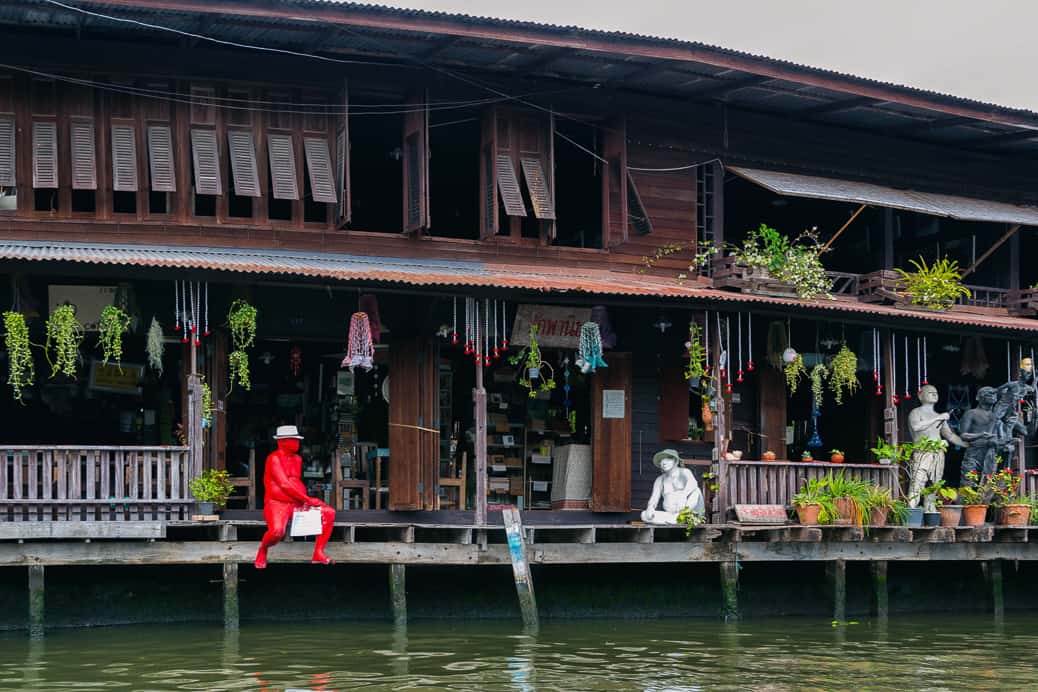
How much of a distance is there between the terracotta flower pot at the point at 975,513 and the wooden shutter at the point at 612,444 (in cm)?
454

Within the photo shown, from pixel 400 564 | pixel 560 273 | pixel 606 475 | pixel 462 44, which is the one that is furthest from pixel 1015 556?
pixel 462 44

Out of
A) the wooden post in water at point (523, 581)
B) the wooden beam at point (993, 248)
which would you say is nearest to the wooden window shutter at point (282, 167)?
the wooden post in water at point (523, 581)

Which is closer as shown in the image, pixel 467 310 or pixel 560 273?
pixel 467 310

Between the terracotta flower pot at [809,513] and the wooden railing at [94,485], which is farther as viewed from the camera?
the terracotta flower pot at [809,513]

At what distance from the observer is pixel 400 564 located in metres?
18.3

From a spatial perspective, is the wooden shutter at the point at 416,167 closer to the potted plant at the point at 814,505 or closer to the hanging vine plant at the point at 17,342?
the hanging vine plant at the point at 17,342

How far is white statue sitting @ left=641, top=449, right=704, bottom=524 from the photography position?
775 inches

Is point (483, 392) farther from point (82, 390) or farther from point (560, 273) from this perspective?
point (82, 390)

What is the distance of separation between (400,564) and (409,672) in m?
3.22

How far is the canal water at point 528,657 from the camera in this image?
578 inches

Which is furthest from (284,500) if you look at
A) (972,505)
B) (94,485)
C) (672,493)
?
(972,505)

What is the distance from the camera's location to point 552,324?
829 inches

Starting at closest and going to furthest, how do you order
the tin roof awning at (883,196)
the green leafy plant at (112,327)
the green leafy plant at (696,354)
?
the green leafy plant at (112,327)
the green leafy plant at (696,354)
the tin roof awning at (883,196)

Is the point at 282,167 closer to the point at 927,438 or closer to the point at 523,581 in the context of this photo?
the point at 523,581
